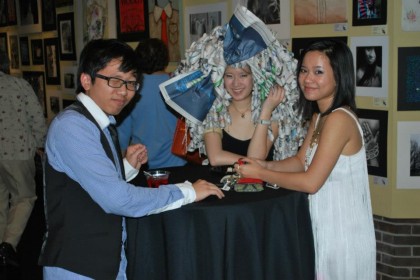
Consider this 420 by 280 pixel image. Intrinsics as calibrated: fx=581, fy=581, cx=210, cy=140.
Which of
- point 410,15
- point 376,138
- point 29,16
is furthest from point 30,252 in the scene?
point 29,16

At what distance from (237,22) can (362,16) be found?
1116 millimetres

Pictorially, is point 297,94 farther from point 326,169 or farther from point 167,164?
point 167,164

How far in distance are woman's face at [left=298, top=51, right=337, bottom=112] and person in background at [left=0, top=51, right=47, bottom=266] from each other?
3112 millimetres

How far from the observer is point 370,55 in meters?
3.79

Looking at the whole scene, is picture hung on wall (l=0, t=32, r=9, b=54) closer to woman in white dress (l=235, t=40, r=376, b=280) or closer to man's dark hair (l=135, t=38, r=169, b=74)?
man's dark hair (l=135, t=38, r=169, b=74)

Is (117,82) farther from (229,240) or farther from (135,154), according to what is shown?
(229,240)

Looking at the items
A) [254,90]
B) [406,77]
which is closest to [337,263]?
[254,90]

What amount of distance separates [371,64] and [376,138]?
19.3 inches

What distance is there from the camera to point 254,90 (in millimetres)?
3250

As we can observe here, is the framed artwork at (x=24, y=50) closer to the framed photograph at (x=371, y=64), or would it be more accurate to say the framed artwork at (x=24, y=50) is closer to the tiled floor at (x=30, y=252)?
the tiled floor at (x=30, y=252)

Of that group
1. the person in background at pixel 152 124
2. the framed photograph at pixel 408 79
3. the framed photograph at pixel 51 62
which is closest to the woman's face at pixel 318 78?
the framed photograph at pixel 408 79

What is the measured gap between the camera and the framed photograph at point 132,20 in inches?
240

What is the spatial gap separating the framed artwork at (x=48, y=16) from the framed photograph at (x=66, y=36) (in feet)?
0.62

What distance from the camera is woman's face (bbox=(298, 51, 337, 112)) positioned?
8.23 feet
